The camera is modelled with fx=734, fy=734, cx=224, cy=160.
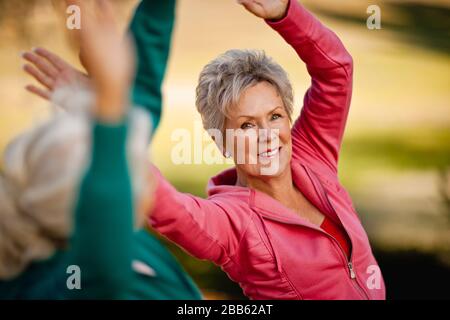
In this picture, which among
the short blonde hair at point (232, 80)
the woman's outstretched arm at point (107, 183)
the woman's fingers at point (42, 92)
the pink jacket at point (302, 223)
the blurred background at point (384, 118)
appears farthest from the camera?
the blurred background at point (384, 118)

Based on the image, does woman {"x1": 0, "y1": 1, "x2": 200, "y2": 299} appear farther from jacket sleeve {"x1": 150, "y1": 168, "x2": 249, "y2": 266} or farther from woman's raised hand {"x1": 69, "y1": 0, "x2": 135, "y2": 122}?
jacket sleeve {"x1": 150, "y1": 168, "x2": 249, "y2": 266}

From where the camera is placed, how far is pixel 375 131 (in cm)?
243

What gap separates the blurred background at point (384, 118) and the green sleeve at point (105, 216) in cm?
150

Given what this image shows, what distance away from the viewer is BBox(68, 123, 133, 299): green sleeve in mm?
764

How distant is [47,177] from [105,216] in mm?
111

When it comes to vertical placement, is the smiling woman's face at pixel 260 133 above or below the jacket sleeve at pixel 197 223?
above

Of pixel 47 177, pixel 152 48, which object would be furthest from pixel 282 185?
pixel 47 177

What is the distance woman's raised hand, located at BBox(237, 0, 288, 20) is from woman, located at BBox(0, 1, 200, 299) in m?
0.48

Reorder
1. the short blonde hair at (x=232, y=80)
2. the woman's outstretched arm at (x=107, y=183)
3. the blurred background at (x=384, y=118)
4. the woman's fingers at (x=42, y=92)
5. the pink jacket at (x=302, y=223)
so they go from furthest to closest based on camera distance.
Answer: the blurred background at (x=384, y=118), the short blonde hair at (x=232, y=80), the pink jacket at (x=302, y=223), the woman's fingers at (x=42, y=92), the woman's outstretched arm at (x=107, y=183)

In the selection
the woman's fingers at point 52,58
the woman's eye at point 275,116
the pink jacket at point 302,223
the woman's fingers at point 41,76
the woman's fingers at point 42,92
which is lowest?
the pink jacket at point 302,223

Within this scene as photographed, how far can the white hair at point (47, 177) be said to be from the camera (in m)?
0.84

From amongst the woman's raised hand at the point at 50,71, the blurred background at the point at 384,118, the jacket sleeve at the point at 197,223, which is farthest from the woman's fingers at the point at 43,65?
the blurred background at the point at 384,118

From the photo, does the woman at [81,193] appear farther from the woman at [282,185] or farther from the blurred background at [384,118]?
the blurred background at [384,118]
